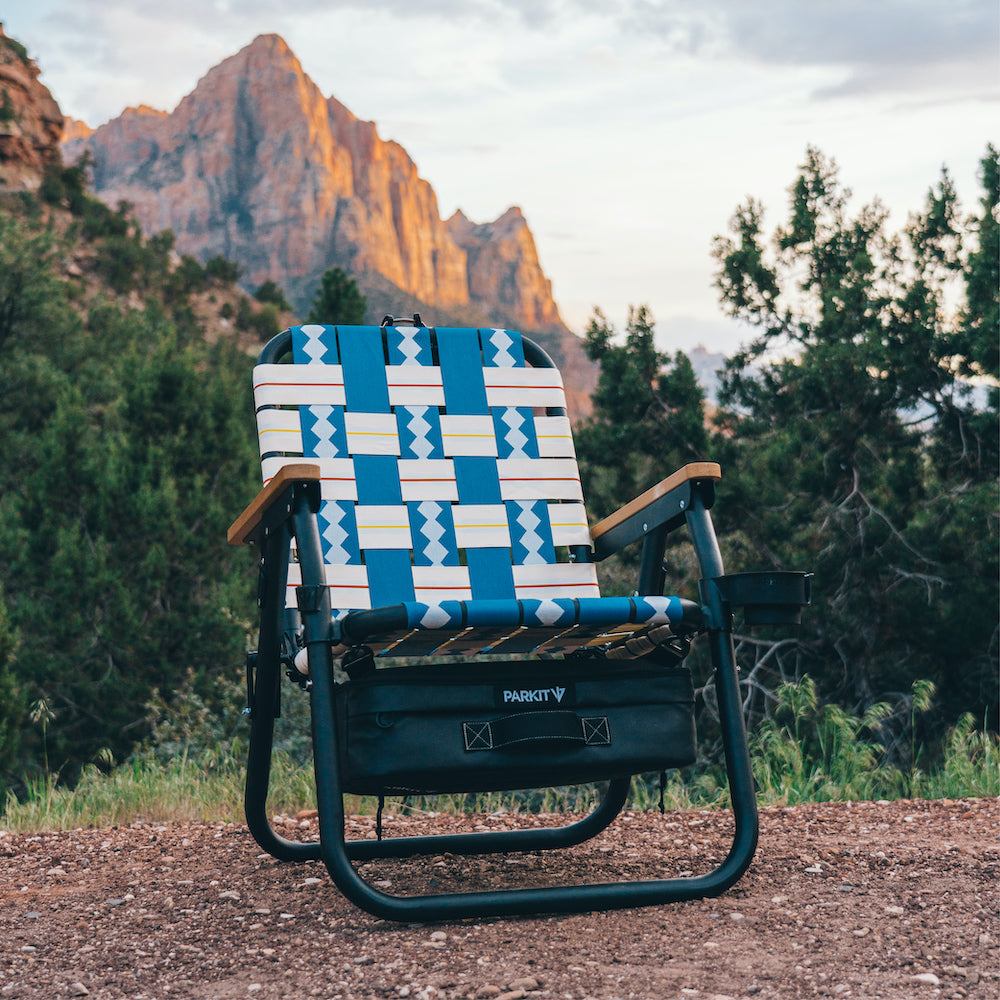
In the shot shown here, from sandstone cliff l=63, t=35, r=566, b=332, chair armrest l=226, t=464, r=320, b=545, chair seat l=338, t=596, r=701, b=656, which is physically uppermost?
sandstone cliff l=63, t=35, r=566, b=332

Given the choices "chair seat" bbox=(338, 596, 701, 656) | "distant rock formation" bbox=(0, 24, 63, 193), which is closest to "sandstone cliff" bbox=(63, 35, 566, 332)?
"distant rock formation" bbox=(0, 24, 63, 193)

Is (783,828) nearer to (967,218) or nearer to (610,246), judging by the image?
(967,218)

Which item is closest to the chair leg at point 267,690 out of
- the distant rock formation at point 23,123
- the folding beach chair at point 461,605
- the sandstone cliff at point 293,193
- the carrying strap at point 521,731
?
the folding beach chair at point 461,605

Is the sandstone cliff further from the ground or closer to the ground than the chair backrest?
further from the ground

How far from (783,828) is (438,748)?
4.14 ft

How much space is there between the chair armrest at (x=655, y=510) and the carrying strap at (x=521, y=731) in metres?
0.52

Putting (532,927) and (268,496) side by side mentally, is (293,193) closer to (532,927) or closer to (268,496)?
(268,496)

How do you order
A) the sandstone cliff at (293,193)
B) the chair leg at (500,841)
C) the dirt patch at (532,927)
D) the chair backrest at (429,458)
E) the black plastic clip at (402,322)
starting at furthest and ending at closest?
the sandstone cliff at (293,193) → the black plastic clip at (402,322) → the chair backrest at (429,458) → the chair leg at (500,841) → the dirt patch at (532,927)

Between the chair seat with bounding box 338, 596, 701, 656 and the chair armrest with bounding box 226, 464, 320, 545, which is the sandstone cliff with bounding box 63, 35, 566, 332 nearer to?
the chair armrest with bounding box 226, 464, 320, 545

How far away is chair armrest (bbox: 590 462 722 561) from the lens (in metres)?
2.10

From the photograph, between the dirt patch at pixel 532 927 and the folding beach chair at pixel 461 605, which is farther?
the folding beach chair at pixel 461 605

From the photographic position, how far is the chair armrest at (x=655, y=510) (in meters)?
2.10

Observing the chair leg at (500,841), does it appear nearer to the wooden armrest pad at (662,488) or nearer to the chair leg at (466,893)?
the chair leg at (466,893)

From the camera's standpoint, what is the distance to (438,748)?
5.84ft
